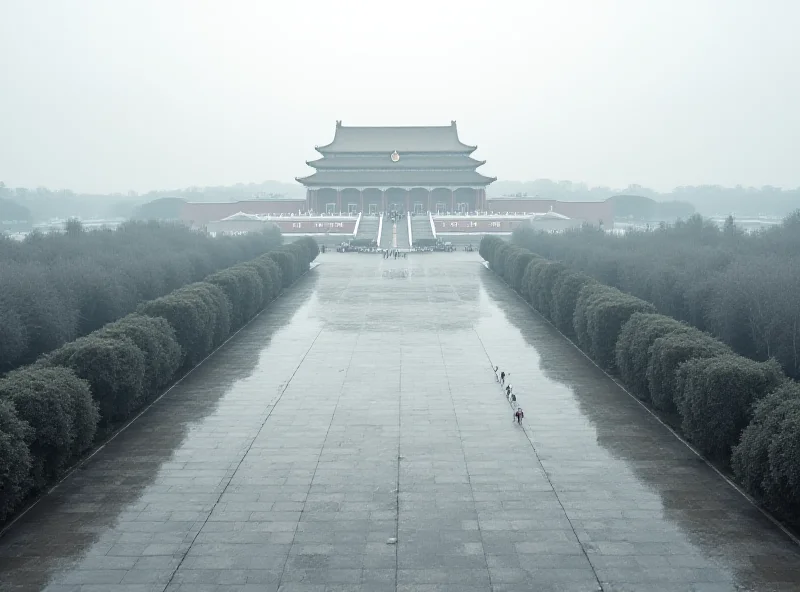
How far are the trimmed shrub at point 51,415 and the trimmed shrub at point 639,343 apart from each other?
1009 cm

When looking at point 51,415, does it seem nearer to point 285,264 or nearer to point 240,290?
point 240,290

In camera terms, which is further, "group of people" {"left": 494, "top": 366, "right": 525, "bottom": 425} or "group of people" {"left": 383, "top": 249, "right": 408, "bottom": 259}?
"group of people" {"left": 383, "top": 249, "right": 408, "bottom": 259}

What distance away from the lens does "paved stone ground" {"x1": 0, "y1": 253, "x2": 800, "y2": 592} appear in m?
8.34

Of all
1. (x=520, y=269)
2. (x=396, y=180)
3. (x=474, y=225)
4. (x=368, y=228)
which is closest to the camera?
(x=520, y=269)

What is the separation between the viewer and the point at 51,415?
35.8 ft

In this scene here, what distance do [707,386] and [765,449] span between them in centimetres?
209

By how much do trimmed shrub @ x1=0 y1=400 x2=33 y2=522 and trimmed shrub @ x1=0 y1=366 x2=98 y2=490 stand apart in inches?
11.8

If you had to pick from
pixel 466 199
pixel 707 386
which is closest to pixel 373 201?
pixel 466 199

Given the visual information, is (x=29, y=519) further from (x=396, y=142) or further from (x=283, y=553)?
(x=396, y=142)

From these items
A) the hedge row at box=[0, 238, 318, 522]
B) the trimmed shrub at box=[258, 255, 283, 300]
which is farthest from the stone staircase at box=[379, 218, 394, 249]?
the hedge row at box=[0, 238, 318, 522]

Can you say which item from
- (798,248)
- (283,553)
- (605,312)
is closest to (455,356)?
(605,312)

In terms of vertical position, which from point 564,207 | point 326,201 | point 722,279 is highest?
point 326,201

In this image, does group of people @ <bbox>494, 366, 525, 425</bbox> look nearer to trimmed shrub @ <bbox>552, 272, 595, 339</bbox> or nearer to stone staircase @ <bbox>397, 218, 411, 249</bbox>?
trimmed shrub @ <bbox>552, 272, 595, 339</bbox>

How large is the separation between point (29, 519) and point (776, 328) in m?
14.6
